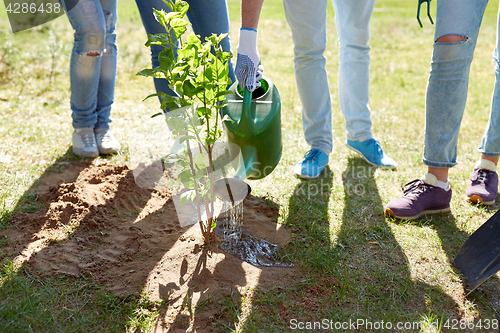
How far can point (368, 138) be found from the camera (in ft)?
9.18

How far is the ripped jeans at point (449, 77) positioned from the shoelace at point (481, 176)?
0.47 metres

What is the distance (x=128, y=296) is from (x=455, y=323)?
4.26 ft

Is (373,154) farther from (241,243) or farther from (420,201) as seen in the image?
(241,243)

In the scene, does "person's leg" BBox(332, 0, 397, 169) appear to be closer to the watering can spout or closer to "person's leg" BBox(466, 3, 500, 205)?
"person's leg" BBox(466, 3, 500, 205)

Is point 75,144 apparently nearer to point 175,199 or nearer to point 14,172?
point 14,172

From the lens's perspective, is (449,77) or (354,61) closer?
(449,77)

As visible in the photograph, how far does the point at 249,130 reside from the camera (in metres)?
1.76

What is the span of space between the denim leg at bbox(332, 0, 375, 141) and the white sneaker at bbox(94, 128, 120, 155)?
67.2 inches

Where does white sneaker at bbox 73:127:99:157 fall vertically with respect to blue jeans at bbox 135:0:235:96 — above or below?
below

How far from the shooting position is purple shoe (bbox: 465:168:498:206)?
2262 mm

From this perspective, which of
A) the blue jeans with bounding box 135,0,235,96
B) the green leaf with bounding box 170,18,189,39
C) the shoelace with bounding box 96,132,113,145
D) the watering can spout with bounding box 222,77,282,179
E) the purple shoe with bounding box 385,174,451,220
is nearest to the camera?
the green leaf with bounding box 170,18,189,39

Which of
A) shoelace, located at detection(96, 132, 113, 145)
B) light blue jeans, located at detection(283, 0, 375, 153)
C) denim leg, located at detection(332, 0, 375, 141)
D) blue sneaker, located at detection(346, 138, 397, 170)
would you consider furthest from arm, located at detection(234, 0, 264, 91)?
shoelace, located at detection(96, 132, 113, 145)

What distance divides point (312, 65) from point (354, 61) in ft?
1.38

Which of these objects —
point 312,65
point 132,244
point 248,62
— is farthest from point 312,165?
point 132,244
